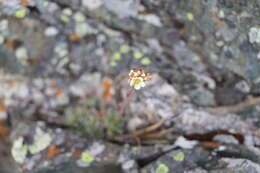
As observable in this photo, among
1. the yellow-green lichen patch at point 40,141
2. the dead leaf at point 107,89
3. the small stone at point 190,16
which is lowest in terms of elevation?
the yellow-green lichen patch at point 40,141

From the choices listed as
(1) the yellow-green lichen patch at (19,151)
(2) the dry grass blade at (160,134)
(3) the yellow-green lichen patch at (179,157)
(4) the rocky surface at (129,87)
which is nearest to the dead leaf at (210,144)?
(4) the rocky surface at (129,87)

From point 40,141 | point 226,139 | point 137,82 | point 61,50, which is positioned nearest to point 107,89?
point 61,50

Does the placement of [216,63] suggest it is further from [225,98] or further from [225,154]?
[225,154]

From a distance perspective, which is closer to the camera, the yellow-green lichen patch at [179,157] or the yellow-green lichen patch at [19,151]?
the yellow-green lichen patch at [179,157]

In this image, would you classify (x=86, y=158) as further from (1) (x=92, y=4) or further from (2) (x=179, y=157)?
(1) (x=92, y=4)

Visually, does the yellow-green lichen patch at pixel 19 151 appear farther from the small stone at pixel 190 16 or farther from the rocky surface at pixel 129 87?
the small stone at pixel 190 16

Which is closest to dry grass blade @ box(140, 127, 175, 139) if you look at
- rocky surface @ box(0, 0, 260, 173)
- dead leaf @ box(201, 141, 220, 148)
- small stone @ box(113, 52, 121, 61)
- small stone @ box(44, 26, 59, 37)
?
rocky surface @ box(0, 0, 260, 173)

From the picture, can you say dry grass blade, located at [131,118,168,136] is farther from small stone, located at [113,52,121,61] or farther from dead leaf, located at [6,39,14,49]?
dead leaf, located at [6,39,14,49]
